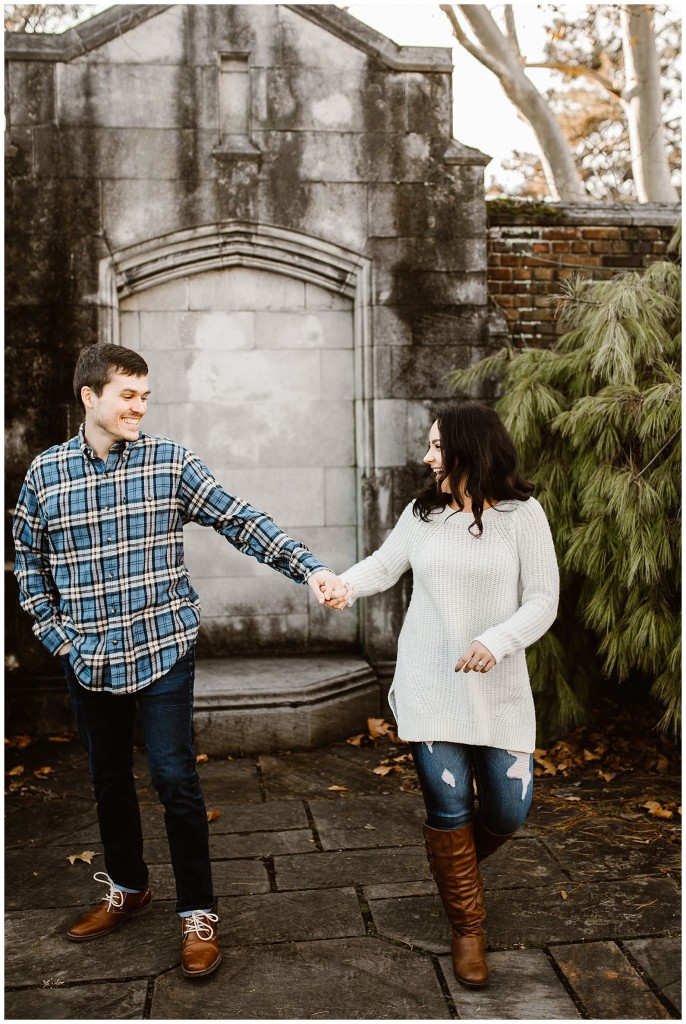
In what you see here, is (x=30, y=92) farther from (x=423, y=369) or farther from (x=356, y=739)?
(x=356, y=739)

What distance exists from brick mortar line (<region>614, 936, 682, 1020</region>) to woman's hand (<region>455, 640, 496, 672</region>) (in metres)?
1.19

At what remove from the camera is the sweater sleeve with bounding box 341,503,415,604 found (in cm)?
308

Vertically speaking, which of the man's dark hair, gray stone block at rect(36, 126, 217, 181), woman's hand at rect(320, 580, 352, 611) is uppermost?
gray stone block at rect(36, 126, 217, 181)

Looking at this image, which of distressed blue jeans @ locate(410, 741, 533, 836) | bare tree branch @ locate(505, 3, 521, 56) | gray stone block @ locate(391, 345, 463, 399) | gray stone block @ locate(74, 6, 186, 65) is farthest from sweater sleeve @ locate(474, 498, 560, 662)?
bare tree branch @ locate(505, 3, 521, 56)

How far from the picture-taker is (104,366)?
2.91 metres

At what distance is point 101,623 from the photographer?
291 centimetres

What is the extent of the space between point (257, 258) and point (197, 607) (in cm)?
339

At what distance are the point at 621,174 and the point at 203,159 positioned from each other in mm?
9193

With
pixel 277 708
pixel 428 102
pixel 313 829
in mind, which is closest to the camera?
pixel 313 829

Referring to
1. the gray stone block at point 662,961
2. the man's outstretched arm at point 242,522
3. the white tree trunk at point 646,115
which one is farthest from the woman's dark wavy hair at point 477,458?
the white tree trunk at point 646,115

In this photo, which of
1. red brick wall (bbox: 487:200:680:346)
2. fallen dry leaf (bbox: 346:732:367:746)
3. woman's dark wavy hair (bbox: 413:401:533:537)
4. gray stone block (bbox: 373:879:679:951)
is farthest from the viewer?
red brick wall (bbox: 487:200:680:346)

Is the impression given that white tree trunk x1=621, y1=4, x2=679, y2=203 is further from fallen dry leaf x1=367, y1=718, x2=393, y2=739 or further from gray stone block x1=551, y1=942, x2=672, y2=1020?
gray stone block x1=551, y1=942, x2=672, y2=1020

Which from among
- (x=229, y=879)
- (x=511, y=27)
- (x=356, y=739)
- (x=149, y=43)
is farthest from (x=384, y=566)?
(x=511, y=27)

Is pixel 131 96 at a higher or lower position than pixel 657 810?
higher
